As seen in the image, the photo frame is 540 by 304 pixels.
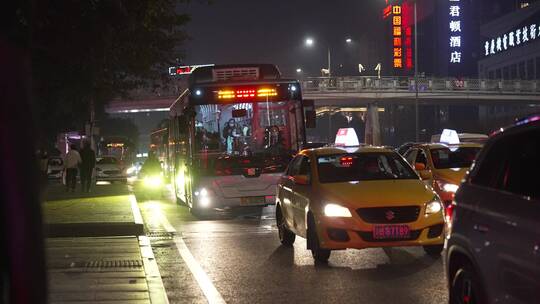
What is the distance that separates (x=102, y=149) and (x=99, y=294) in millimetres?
57816

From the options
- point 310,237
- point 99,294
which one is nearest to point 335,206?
point 310,237

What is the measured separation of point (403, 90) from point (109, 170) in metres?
40.1

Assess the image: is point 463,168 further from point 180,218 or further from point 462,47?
point 462,47

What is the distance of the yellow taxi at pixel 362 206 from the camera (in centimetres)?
1052

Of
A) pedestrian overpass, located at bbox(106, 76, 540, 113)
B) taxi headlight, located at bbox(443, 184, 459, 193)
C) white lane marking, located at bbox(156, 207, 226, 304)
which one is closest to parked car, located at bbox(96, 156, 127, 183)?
white lane marking, located at bbox(156, 207, 226, 304)

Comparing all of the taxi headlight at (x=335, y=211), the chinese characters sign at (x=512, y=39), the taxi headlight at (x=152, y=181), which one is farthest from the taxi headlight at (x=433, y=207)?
the chinese characters sign at (x=512, y=39)

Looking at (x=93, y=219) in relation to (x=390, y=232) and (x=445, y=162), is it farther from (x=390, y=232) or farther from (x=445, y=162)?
(x=390, y=232)

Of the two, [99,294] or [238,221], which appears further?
[238,221]

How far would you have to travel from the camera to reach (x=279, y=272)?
34.2 ft

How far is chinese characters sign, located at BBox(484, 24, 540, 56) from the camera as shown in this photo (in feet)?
269

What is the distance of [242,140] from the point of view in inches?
747

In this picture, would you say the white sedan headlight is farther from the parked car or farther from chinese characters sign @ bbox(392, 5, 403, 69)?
chinese characters sign @ bbox(392, 5, 403, 69)

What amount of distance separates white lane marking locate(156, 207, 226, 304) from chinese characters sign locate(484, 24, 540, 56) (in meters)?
74.0

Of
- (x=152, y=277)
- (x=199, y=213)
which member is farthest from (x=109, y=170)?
(x=152, y=277)
